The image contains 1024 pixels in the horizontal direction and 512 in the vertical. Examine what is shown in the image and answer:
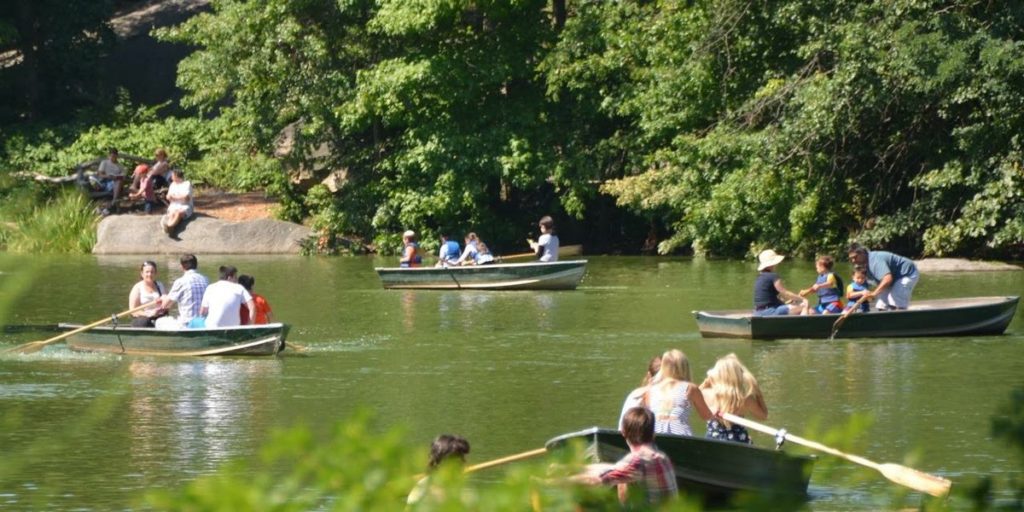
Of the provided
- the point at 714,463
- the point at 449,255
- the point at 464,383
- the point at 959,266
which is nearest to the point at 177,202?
the point at 449,255

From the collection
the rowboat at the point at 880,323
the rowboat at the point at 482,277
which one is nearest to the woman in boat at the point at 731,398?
the rowboat at the point at 880,323

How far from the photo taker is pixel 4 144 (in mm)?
41656

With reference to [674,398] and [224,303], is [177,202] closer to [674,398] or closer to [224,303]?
[224,303]

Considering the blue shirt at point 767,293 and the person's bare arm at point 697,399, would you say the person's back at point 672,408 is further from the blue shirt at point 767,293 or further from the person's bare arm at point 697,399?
the blue shirt at point 767,293

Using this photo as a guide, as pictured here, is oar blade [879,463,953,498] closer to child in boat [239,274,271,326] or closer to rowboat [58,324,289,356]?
rowboat [58,324,289,356]

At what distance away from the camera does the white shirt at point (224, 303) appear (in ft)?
62.8

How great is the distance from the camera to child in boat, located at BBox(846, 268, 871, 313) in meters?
20.6

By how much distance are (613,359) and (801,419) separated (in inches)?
166

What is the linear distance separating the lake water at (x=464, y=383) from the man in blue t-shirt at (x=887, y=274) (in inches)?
20.9

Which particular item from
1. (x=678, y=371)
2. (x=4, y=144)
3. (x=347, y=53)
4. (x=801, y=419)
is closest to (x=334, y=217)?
(x=347, y=53)

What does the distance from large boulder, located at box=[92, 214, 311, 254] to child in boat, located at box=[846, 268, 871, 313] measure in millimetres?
19032

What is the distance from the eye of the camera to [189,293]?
19.6 meters

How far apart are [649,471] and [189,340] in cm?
1053

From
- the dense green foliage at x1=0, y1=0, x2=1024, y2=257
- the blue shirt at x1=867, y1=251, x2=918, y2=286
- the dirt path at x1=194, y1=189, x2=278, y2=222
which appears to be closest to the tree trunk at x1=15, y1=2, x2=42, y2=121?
the dense green foliage at x1=0, y1=0, x2=1024, y2=257
